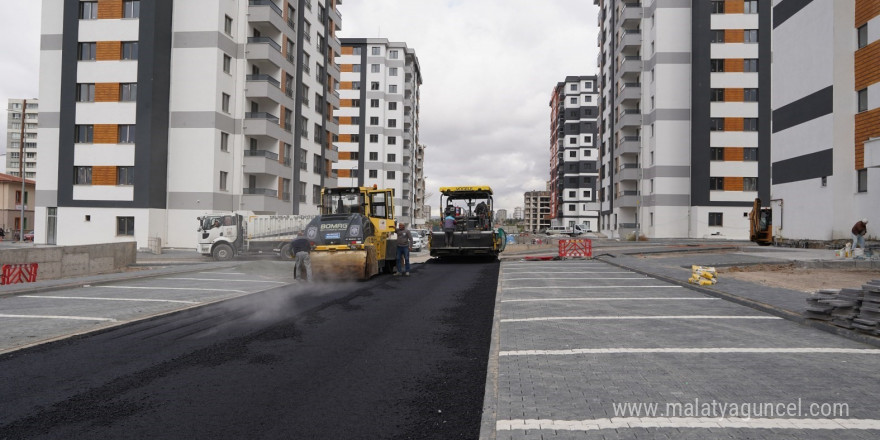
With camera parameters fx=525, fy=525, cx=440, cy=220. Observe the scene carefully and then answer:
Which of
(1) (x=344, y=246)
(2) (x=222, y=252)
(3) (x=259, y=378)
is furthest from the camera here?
(2) (x=222, y=252)

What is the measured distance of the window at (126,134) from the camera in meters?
30.9

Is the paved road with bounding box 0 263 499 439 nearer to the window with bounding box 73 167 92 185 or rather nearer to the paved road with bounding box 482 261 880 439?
the paved road with bounding box 482 261 880 439

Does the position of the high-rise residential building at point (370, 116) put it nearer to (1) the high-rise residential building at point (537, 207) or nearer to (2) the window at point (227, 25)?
(2) the window at point (227, 25)

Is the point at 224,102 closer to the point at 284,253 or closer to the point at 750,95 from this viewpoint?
the point at 284,253

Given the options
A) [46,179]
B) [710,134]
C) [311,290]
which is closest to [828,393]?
[311,290]

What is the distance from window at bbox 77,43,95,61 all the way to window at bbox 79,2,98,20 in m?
1.62

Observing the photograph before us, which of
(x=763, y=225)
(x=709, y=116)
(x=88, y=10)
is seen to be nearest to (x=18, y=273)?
(x=88, y=10)

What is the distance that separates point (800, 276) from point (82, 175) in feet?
118

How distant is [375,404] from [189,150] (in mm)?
31526

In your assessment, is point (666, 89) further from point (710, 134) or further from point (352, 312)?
point (352, 312)

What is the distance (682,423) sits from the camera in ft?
13.0

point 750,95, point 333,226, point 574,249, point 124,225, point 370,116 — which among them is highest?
point 370,116

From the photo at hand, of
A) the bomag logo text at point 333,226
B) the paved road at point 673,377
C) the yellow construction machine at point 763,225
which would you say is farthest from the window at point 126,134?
the yellow construction machine at point 763,225

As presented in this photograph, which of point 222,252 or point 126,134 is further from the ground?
point 126,134
